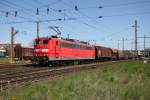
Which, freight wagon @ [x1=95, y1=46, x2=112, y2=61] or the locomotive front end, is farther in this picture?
freight wagon @ [x1=95, y1=46, x2=112, y2=61]

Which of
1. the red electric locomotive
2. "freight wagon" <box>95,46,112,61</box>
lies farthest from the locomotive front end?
"freight wagon" <box>95,46,112,61</box>

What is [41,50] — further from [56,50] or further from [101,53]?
[101,53]

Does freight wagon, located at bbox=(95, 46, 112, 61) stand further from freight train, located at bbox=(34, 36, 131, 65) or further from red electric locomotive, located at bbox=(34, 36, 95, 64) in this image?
red electric locomotive, located at bbox=(34, 36, 95, 64)

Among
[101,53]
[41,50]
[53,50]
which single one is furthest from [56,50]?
[101,53]

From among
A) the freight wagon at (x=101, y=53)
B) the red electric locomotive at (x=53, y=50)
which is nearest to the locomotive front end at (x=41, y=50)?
the red electric locomotive at (x=53, y=50)

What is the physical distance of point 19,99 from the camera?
10.1 metres

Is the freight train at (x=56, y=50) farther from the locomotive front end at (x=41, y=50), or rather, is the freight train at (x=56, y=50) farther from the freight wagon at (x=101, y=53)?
the freight wagon at (x=101, y=53)

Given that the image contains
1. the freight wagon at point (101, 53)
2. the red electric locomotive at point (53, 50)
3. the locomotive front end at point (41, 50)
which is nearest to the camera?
the locomotive front end at point (41, 50)

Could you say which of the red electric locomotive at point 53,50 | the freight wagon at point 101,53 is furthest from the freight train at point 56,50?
the freight wagon at point 101,53

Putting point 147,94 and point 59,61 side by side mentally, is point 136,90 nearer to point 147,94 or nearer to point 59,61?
point 147,94

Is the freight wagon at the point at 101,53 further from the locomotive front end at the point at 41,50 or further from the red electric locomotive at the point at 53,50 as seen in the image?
the locomotive front end at the point at 41,50

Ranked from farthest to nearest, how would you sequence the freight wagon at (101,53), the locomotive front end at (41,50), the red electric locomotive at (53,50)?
the freight wagon at (101,53)
the red electric locomotive at (53,50)
the locomotive front end at (41,50)

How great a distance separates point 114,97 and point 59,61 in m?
22.0

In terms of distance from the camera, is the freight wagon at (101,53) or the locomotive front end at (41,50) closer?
the locomotive front end at (41,50)
